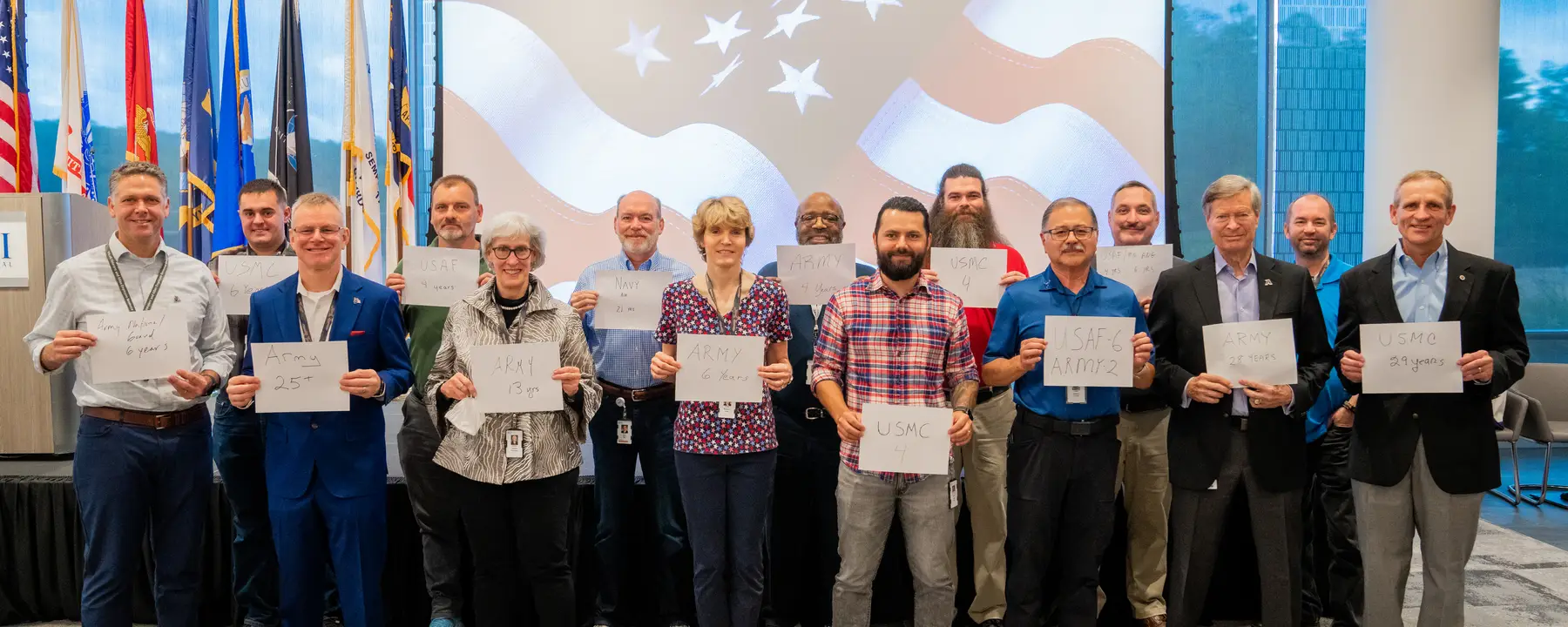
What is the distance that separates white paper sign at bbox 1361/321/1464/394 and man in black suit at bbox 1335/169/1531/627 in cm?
5

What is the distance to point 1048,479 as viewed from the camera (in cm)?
302

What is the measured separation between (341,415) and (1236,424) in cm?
310

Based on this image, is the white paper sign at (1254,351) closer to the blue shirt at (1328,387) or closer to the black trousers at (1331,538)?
the blue shirt at (1328,387)

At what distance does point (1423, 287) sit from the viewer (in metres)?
3.04

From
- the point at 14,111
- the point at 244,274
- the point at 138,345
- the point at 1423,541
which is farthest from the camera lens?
the point at 14,111

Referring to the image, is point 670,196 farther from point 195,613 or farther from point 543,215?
point 195,613

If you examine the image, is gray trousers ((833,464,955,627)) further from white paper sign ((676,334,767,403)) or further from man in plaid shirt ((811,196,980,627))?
white paper sign ((676,334,767,403))

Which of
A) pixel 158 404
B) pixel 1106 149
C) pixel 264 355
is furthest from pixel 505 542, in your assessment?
pixel 1106 149

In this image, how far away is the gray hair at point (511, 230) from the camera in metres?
2.89

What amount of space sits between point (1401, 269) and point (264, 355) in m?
3.90

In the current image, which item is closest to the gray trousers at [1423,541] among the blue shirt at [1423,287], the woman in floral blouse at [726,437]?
the blue shirt at [1423,287]

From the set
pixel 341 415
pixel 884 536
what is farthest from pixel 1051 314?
pixel 341 415

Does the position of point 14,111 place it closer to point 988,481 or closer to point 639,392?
point 639,392

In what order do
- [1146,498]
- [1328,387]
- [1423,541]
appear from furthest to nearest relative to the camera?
[1328,387]
[1146,498]
[1423,541]
